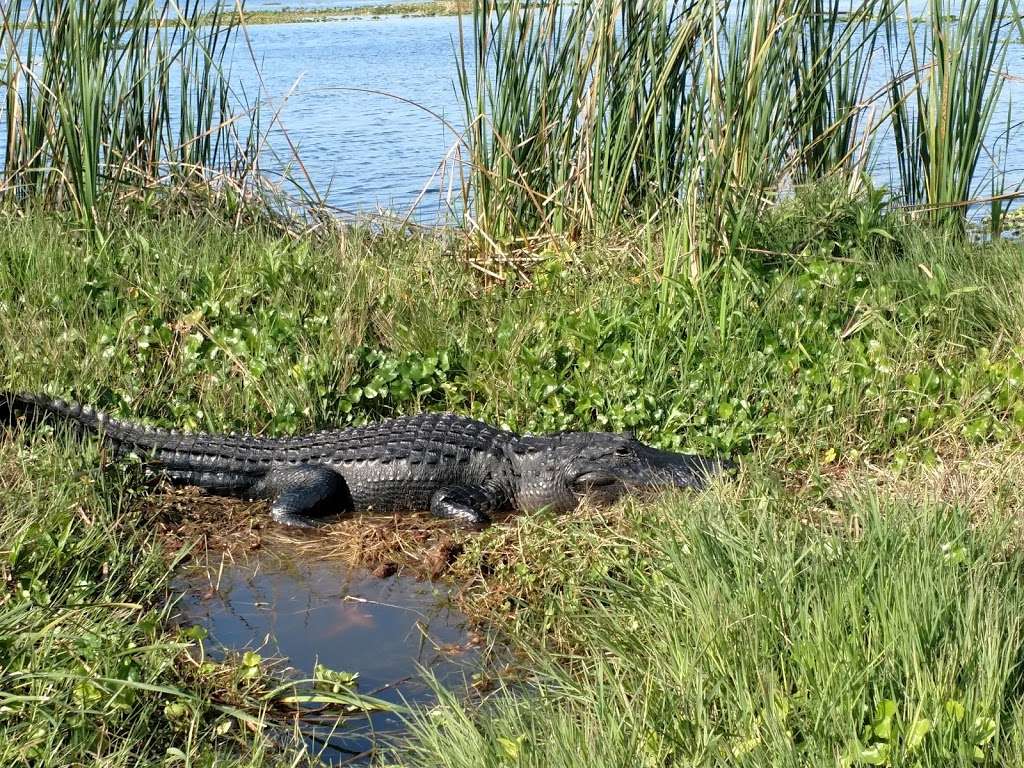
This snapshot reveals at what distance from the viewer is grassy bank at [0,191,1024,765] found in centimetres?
263

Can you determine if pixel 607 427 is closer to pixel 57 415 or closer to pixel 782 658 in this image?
pixel 57 415

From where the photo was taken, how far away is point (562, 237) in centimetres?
621

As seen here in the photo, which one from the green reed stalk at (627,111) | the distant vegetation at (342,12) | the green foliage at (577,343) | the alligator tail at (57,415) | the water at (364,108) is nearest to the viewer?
the alligator tail at (57,415)

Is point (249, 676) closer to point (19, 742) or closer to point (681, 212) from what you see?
point (19, 742)

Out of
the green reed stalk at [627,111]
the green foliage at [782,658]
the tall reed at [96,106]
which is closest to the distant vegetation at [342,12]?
the tall reed at [96,106]

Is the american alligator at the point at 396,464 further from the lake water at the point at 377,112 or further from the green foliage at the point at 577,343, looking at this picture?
the lake water at the point at 377,112

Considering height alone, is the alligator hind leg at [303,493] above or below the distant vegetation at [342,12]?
below

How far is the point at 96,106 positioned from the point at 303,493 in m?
2.57

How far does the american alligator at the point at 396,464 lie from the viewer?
4699 millimetres

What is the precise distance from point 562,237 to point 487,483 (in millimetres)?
1751

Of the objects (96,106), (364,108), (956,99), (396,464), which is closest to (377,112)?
(364,108)

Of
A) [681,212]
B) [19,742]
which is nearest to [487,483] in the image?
[681,212]

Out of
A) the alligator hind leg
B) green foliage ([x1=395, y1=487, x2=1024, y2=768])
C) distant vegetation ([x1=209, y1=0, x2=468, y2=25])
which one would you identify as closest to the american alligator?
the alligator hind leg

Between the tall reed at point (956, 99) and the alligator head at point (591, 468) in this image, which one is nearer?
the alligator head at point (591, 468)
